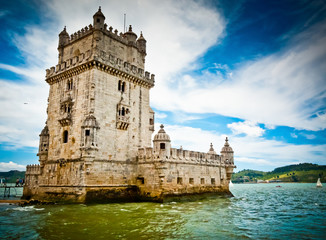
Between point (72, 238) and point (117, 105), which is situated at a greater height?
point (117, 105)

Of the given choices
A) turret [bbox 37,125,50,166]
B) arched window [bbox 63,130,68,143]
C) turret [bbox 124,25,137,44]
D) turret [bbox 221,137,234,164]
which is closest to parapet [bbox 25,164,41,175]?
turret [bbox 37,125,50,166]

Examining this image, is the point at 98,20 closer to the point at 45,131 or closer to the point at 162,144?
the point at 45,131

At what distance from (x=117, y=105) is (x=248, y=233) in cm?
1751

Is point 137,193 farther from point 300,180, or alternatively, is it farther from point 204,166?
point 300,180

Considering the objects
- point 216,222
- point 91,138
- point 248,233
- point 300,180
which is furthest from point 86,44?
point 300,180

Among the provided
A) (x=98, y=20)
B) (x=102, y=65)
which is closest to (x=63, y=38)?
(x=98, y=20)

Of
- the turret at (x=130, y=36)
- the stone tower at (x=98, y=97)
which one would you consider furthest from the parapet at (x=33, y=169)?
the turret at (x=130, y=36)

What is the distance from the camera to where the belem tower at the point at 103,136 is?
2391cm

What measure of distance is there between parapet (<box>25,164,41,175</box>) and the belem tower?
0.10m

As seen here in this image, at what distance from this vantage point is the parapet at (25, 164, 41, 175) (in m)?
28.9

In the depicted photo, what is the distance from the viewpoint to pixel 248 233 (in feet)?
44.9

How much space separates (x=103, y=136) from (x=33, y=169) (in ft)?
35.9

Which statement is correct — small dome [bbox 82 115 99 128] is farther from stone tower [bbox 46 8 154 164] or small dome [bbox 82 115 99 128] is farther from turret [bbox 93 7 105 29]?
turret [bbox 93 7 105 29]

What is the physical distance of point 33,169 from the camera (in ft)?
96.6
